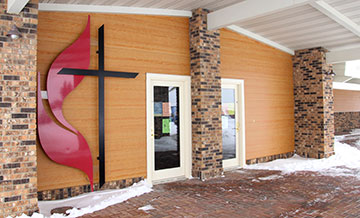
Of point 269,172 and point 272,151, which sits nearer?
point 269,172

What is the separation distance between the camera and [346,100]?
1742 cm

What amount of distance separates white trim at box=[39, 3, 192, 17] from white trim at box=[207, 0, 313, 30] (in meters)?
0.62

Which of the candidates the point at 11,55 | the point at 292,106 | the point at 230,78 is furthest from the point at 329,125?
the point at 11,55

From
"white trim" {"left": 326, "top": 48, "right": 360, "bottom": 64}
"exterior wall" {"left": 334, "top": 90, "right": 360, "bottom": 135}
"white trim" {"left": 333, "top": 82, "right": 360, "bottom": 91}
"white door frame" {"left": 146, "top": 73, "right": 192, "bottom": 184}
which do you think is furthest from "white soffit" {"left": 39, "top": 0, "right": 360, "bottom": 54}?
"exterior wall" {"left": 334, "top": 90, "right": 360, "bottom": 135}

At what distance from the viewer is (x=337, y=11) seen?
654 centimetres

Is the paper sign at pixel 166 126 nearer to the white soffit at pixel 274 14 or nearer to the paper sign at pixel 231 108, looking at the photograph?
the paper sign at pixel 231 108

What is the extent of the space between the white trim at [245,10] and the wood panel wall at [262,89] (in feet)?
3.47

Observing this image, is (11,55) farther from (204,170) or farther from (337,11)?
(337,11)

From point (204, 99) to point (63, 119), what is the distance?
293 cm

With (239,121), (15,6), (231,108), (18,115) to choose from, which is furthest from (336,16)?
(18,115)

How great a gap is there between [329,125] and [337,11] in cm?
388

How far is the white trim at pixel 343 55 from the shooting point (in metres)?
8.55

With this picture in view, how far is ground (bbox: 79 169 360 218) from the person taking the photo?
4.46 metres

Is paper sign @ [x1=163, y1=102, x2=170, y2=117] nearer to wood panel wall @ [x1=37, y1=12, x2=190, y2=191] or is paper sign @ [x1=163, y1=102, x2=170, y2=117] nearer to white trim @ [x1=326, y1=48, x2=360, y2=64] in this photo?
wood panel wall @ [x1=37, y1=12, x2=190, y2=191]
